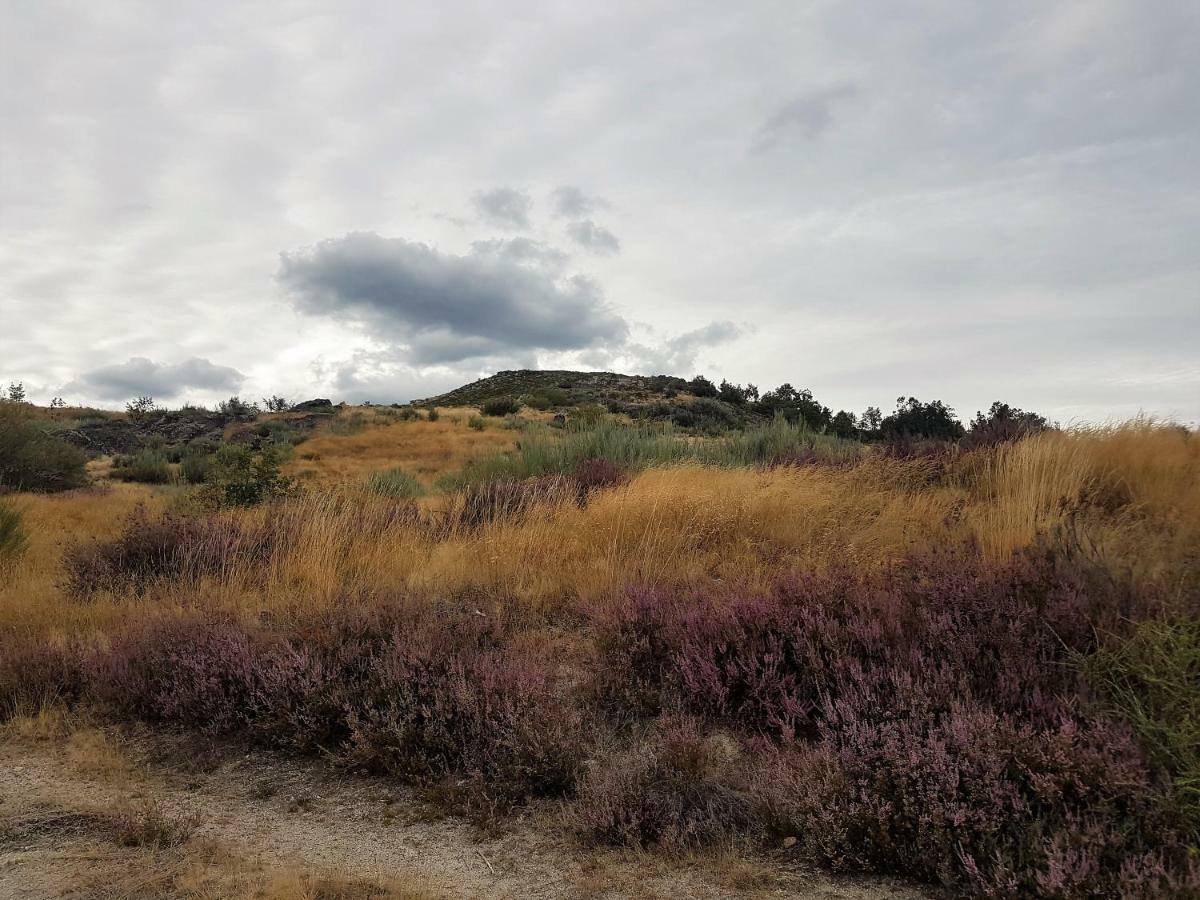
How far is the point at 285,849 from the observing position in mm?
3080

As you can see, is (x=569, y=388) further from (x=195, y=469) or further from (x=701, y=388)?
(x=195, y=469)

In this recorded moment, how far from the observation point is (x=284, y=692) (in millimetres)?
4207

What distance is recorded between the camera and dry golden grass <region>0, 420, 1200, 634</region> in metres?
5.69

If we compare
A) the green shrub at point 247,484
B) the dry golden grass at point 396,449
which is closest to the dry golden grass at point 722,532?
the green shrub at point 247,484

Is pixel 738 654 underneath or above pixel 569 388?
underneath

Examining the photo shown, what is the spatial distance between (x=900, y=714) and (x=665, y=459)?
30.8 ft

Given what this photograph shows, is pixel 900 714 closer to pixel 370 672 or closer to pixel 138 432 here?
pixel 370 672

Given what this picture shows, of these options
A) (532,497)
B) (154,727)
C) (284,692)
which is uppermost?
(532,497)

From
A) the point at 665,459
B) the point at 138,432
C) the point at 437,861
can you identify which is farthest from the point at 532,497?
the point at 138,432

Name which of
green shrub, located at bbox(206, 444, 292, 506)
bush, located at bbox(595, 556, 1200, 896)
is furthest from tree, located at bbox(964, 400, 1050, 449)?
green shrub, located at bbox(206, 444, 292, 506)

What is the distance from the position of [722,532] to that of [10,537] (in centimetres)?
910

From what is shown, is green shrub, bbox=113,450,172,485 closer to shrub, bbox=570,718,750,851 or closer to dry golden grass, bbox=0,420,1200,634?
dry golden grass, bbox=0,420,1200,634

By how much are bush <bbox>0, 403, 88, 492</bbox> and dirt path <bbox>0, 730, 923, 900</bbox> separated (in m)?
18.6

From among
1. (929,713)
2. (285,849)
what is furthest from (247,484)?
(929,713)
